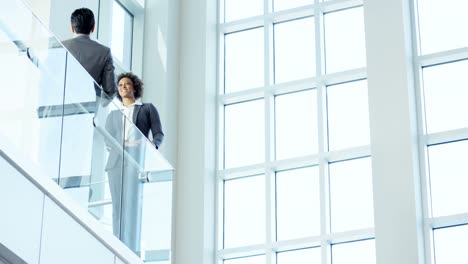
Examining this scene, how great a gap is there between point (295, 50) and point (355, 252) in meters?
4.17

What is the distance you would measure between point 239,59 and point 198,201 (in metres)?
3.17

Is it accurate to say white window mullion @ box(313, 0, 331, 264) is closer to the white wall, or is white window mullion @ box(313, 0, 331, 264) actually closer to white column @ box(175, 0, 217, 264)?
white column @ box(175, 0, 217, 264)

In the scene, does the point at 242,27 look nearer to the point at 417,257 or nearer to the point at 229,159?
the point at 229,159

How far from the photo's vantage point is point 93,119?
11.2 metres

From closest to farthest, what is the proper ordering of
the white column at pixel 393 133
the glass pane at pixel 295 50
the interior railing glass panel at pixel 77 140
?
1. the interior railing glass panel at pixel 77 140
2. the white column at pixel 393 133
3. the glass pane at pixel 295 50

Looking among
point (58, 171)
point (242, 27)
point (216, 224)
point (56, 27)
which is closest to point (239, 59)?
point (242, 27)

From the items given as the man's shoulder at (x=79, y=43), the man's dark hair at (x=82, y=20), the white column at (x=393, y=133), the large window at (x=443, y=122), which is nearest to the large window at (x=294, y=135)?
the white column at (x=393, y=133)

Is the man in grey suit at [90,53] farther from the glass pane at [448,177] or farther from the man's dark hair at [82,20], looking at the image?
the glass pane at [448,177]

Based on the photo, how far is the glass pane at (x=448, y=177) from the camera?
17875 mm

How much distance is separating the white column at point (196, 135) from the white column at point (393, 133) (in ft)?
10.7

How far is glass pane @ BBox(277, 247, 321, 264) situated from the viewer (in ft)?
61.7

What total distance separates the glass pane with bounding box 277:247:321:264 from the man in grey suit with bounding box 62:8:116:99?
7906mm

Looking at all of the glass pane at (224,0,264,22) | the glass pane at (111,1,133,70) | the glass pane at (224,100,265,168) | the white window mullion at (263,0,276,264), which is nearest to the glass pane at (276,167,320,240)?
the white window mullion at (263,0,276,264)

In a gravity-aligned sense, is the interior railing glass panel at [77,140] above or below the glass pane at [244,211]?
below
